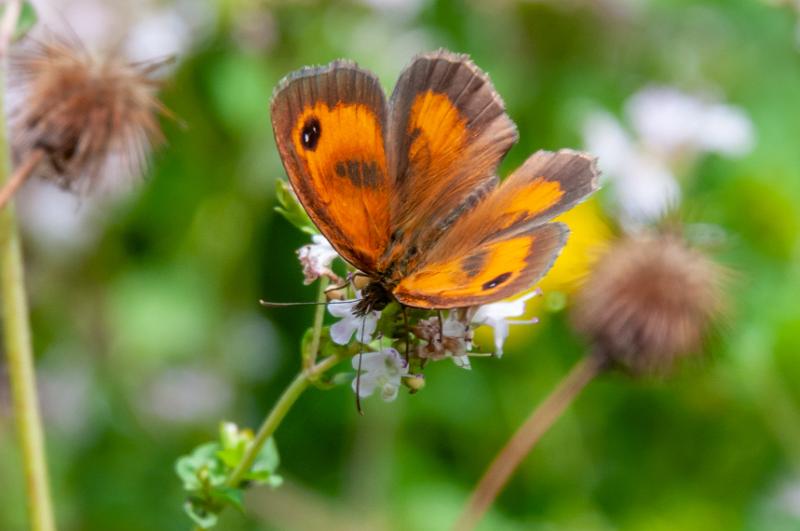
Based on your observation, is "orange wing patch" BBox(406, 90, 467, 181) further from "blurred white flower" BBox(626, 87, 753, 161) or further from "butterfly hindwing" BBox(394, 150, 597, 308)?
"blurred white flower" BBox(626, 87, 753, 161)

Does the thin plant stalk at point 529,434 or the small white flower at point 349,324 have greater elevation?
the small white flower at point 349,324

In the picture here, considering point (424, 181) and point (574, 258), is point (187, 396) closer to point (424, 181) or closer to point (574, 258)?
point (574, 258)

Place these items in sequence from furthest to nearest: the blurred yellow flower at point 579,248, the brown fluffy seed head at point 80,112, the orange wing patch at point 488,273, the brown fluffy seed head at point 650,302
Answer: the blurred yellow flower at point 579,248 → the brown fluffy seed head at point 650,302 → the brown fluffy seed head at point 80,112 → the orange wing patch at point 488,273

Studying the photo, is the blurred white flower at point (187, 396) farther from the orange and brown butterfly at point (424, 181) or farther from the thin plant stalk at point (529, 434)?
the orange and brown butterfly at point (424, 181)

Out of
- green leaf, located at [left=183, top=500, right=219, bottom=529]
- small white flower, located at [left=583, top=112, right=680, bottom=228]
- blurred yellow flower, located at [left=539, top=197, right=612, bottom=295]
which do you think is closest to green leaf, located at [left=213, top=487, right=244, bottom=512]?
green leaf, located at [left=183, top=500, right=219, bottom=529]

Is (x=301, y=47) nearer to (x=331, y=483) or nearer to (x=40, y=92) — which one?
(x=331, y=483)

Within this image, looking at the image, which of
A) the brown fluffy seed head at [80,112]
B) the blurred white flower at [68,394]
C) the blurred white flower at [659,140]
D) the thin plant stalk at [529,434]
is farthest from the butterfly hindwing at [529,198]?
the blurred white flower at [68,394]

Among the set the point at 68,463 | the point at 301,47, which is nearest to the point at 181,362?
the point at 68,463
